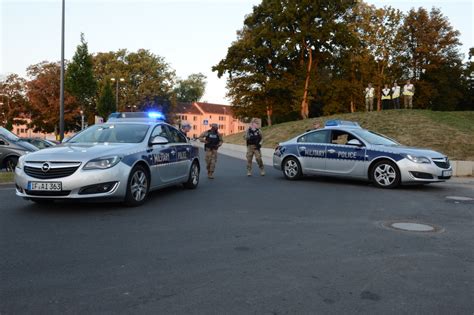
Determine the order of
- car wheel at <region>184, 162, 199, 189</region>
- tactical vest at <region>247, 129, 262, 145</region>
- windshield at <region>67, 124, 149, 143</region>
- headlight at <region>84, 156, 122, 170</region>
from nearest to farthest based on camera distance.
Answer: headlight at <region>84, 156, 122, 170</region>, windshield at <region>67, 124, 149, 143</region>, car wheel at <region>184, 162, 199, 189</region>, tactical vest at <region>247, 129, 262, 145</region>

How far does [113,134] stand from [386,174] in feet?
21.4

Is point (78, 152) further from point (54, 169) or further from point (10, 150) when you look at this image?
point (10, 150)

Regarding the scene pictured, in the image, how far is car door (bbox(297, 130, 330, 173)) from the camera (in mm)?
11766

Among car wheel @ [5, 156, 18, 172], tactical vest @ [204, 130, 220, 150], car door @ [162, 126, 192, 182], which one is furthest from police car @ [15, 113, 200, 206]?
car wheel @ [5, 156, 18, 172]

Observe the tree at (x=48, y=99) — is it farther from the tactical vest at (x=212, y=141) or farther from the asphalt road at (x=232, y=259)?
the asphalt road at (x=232, y=259)

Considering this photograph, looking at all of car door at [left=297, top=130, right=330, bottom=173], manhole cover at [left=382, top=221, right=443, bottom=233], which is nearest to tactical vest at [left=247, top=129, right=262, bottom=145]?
car door at [left=297, top=130, right=330, bottom=173]

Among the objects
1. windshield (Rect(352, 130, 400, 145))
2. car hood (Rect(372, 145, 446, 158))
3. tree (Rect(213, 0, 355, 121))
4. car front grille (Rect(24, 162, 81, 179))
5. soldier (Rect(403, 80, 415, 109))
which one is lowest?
car front grille (Rect(24, 162, 81, 179))

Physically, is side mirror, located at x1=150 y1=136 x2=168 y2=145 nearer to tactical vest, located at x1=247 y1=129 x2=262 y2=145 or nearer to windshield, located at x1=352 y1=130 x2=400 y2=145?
tactical vest, located at x1=247 y1=129 x2=262 y2=145

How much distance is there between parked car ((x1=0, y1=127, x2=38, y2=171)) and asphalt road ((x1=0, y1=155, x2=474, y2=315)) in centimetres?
619

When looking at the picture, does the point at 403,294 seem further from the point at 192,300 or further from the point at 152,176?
the point at 152,176

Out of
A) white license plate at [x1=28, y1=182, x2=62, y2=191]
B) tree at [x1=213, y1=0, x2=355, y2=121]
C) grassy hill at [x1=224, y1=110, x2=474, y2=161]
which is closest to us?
white license plate at [x1=28, y1=182, x2=62, y2=191]

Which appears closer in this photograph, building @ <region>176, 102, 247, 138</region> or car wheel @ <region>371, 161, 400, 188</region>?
car wheel @ <region>371, 161, 400, 188</region>

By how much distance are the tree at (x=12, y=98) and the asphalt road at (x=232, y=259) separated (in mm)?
66548

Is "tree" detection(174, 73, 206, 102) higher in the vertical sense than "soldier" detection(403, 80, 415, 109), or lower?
higher
